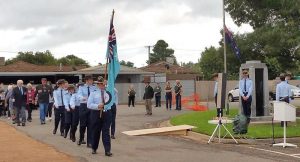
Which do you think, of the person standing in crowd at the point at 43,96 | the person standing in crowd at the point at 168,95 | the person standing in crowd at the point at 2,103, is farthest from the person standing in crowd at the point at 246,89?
the person standing in crowd at the point at 2,103

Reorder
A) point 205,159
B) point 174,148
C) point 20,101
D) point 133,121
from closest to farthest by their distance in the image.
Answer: point 205,159 < point 174,148 < point 20,101 < point 133,121

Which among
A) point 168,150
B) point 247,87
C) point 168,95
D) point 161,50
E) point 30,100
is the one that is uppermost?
point 161,50

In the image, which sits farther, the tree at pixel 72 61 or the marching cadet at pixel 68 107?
the tree at pixel 72 61

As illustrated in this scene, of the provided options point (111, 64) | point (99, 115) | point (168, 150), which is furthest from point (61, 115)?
point (111, 64)

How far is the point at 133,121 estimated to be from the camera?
2323 centimetres

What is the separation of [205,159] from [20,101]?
1150 cm

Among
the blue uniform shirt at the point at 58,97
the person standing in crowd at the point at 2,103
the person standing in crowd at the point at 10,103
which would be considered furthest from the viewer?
the person standing in crowd at the point at 2,103

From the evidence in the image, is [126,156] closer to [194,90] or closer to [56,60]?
[194,90]

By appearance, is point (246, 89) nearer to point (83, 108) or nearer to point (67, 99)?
point (67, 99)

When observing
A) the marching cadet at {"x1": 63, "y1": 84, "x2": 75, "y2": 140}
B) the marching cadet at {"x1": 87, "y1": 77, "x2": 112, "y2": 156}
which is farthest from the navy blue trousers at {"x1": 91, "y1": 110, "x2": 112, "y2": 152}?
the marching cadet at {"x1": 63, "y1": 84, "x2": 75, "y2": 140}

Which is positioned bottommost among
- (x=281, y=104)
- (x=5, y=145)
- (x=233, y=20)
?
(x=5, y=145)

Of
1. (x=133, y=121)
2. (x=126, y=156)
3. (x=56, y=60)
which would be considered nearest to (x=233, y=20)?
(x=133, y=121)

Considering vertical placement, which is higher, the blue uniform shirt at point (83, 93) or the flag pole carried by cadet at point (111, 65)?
the flag pole carried by cadet at point (111, 65)

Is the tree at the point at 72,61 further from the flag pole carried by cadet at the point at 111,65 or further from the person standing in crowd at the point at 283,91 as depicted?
the flag pole carried by cadet at the point at 111,65
